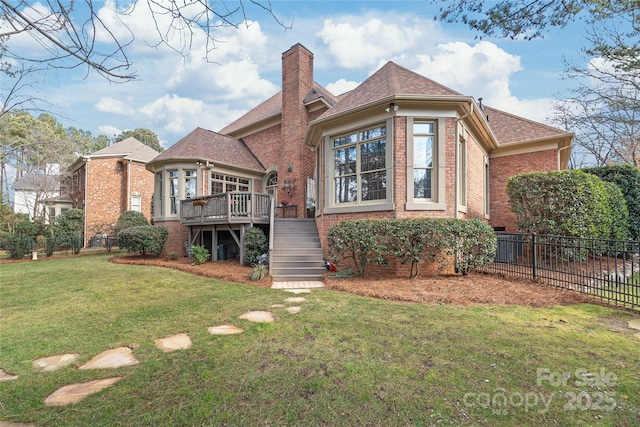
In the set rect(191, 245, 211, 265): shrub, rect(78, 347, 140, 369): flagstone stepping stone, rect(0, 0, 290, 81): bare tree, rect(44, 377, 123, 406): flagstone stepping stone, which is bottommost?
rect(78, 347, 140, 369): flagstone stepping stone

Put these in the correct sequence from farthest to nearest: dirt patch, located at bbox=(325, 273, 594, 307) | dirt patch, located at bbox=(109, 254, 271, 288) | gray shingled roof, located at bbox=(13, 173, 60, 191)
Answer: gray shingled roof, located at bbox=(13, 173, 60, 191) → dirt patch, located at bbox=(109, 254, 271, 288) → dirt patch, located at bbox=(325, 273, 594, 307)

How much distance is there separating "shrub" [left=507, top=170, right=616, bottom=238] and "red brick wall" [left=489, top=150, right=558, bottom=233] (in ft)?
10.5

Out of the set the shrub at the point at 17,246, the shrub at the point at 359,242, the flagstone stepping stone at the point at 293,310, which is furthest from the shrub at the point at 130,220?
the flagstone stepping stone at the point at 293,310

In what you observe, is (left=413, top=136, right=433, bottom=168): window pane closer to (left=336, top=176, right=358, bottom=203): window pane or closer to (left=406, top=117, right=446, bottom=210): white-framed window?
(left=406, top=117, right=446, bottom=210): white-framed window

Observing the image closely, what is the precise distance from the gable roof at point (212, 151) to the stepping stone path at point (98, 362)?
10.3 metres

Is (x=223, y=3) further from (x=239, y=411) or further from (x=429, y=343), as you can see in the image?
(x=429, y=343)

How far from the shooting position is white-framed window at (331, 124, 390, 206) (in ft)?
26.6

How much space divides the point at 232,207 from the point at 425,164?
636 cm

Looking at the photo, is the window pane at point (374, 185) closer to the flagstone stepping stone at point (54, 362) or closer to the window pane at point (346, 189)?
the window pane at point (346, 189)

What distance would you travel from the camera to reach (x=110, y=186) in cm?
1969

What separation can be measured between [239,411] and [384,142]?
7.28 metres

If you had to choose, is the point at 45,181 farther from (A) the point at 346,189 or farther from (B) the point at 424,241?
(B) the point at 424,241

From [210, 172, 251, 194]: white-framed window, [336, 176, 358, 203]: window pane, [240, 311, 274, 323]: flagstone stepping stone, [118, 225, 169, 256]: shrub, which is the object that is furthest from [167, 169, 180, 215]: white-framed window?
[240, 311, 274, 323]: flagstone stepping stone

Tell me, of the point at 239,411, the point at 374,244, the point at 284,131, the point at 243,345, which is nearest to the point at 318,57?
the point at 284,131
